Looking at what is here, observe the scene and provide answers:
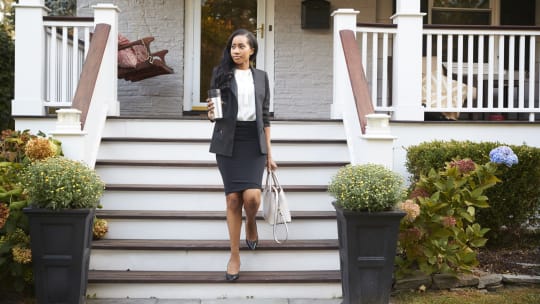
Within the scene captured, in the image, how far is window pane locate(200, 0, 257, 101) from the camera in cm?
817

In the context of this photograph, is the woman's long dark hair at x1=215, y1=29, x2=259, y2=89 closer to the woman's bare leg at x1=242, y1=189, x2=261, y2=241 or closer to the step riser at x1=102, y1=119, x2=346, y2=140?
the woman's bare leg at x1=242, y1=189, x2=261, y2=241

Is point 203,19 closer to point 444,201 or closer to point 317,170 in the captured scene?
point 317,170

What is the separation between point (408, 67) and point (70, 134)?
315cm

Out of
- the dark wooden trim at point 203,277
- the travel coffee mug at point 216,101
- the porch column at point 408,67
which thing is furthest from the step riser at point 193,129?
the travel coffee mug at point 216,101

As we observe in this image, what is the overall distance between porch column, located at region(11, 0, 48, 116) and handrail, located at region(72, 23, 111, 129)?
62 centimetres

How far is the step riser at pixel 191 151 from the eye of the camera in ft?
18.5

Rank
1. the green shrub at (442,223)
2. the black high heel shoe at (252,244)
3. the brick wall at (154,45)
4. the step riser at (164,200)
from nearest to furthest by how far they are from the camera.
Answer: the green shrub at (442,223), the black high heel shoe at (252,244), the step riser at (164,200), the brick wall at (154,45)

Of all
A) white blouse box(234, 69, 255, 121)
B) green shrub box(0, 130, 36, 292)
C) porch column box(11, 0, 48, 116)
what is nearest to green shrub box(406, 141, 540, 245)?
white blouse box(234, 69, 255, 121)

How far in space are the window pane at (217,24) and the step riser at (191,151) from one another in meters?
2.57

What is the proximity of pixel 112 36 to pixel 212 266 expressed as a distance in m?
2.57

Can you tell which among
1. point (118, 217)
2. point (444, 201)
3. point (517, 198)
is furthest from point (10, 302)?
point (517, 198)

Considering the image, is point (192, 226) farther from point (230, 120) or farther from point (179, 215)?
point (230, 120)

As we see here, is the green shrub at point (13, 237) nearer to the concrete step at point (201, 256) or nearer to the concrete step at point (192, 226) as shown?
the concrete step at point (201, 256)

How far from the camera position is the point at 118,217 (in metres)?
4.84
